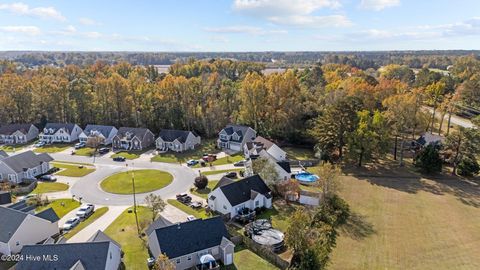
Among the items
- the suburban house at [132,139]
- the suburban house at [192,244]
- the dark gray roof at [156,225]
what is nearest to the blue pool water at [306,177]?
the suburban house at [192,244]

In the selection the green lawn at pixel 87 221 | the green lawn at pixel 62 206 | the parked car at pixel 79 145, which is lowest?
the parked car at pixel 79 145

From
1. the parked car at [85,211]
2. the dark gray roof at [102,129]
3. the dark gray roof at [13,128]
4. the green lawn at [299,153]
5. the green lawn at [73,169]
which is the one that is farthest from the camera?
the dark gray roof at [13,128]

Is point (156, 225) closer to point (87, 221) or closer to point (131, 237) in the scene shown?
point (131, 237)

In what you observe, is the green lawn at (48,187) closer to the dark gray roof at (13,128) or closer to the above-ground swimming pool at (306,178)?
the dark gray roof at (13,128)

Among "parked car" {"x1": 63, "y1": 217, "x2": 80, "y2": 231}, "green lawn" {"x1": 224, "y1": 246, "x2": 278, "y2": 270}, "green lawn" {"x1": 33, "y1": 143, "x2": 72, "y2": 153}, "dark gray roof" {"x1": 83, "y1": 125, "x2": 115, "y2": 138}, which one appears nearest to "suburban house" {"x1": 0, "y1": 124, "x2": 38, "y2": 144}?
"green lawn" {"x1": 33, "y1": 143, "x2": 72, "y2": 153}

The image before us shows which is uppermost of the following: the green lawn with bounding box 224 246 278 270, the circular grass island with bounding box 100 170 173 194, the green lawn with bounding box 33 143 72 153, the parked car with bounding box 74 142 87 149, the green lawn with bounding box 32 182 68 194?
the green lawn with bounding box 224 246 278 270

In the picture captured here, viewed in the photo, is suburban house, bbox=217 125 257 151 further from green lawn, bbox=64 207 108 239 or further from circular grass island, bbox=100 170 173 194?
green lawn, bbox=64 207 108 239
